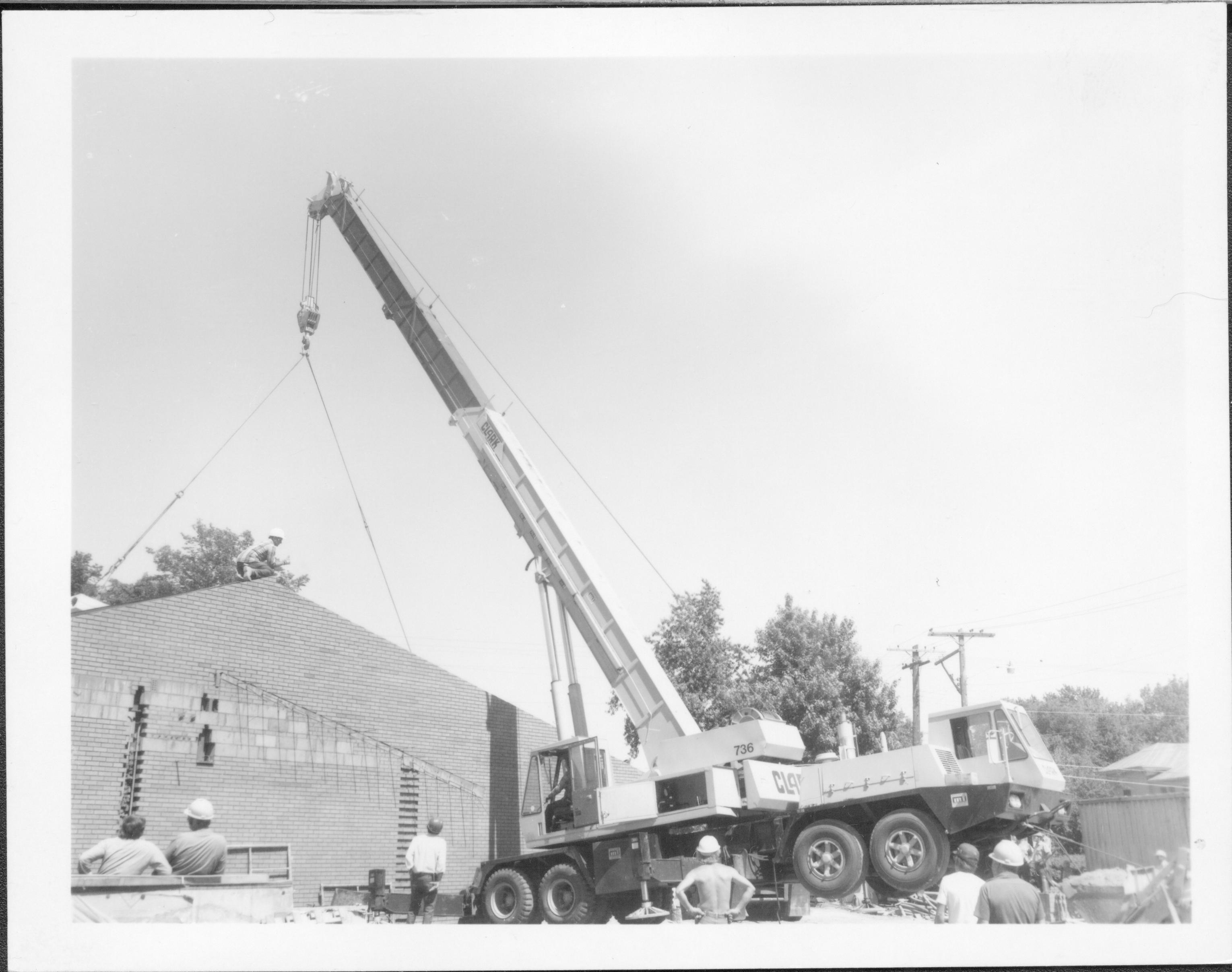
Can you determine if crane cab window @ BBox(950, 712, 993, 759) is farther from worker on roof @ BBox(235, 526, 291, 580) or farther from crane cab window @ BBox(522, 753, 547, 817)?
worker on roof @ BBox(235, 526, 291, 580)

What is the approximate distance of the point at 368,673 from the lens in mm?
14914

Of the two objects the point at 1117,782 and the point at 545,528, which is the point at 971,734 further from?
the point at 545,528

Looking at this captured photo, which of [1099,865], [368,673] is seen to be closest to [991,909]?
[1099,865]

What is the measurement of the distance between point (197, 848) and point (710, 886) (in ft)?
13.7

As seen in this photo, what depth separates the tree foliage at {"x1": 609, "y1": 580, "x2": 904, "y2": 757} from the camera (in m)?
20.7

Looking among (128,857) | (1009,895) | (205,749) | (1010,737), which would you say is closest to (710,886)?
(1009,895)

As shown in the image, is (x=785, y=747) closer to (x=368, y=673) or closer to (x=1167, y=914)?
(x=1167, y=914)

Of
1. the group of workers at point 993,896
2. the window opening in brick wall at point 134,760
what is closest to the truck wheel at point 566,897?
the group of workers at point 993,896

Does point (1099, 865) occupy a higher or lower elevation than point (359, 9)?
lower

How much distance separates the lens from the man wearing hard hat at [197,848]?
29.5 feet

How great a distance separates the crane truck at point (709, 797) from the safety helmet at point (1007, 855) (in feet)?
8.93

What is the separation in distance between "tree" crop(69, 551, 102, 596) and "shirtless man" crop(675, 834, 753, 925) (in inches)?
214

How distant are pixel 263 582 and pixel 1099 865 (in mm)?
10106

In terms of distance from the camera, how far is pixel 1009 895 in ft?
24.6
